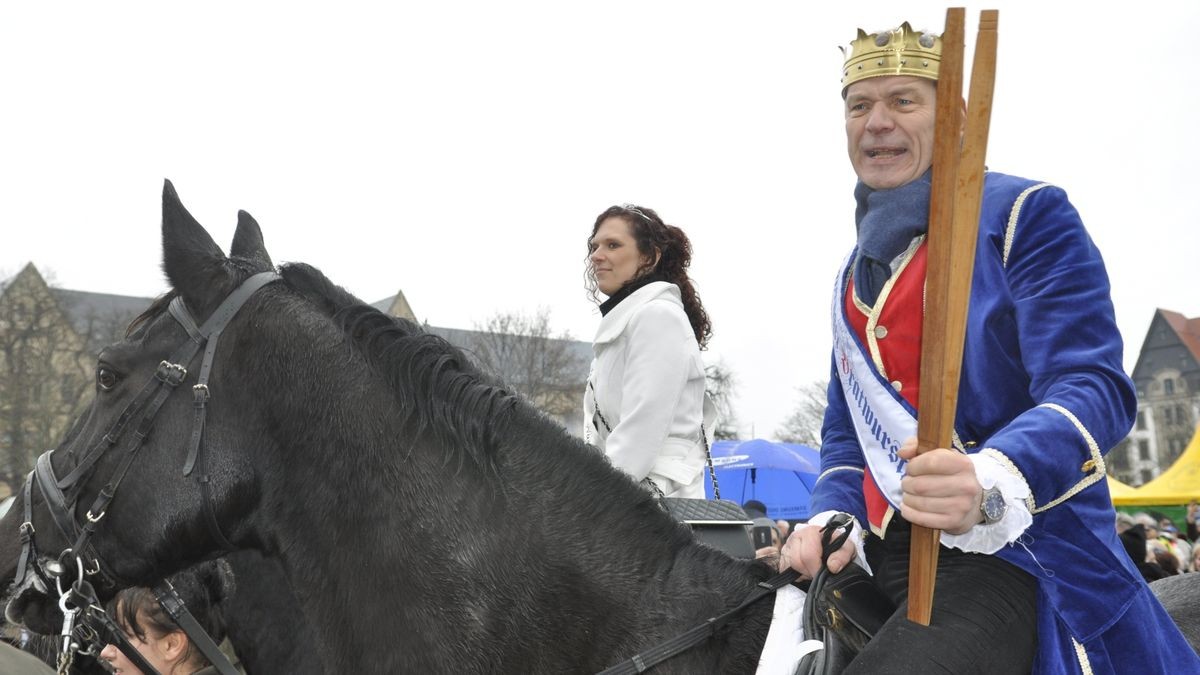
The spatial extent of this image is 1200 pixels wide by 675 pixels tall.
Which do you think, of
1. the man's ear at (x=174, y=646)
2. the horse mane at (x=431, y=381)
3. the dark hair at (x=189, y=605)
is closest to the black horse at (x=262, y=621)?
the dark hair at (x=189, y=605)

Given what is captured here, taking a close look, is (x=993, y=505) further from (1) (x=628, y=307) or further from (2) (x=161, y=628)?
(2) (x=161, y=628)

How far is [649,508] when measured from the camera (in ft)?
9.80

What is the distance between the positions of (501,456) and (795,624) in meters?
0.98

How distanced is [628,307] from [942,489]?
2837 millimetres

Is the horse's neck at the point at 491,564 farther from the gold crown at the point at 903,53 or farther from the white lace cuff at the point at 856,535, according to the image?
the gold crown at the point at 903,53

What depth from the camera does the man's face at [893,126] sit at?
2777mm

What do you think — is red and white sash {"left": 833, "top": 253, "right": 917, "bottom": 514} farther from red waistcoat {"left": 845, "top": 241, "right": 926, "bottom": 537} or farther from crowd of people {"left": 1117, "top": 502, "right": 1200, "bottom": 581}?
crowd of people {"left": 1117, "top": 502, "right": 1200, "bottom": 581}

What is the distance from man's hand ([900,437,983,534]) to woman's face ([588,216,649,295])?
3.09 meters

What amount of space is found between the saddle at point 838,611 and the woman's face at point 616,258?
2438 mm

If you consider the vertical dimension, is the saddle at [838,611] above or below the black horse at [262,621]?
above

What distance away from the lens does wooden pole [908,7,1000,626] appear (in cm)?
194

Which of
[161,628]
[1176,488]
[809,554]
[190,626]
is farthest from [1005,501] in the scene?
[1176,488]

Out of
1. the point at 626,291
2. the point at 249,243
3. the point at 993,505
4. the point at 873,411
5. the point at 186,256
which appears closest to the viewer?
the point at 993,505

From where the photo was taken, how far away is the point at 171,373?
323 centimetres
